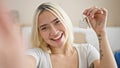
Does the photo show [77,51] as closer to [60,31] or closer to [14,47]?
[60,31]

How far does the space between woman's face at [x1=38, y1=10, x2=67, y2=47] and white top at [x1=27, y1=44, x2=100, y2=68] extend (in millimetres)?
88

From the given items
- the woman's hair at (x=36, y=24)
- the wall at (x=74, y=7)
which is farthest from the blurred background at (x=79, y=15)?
the woman's hair at (x=36, y=24)

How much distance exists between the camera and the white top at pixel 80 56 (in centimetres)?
112

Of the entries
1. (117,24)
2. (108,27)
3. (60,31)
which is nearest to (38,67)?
(60,31)

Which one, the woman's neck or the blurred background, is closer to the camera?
the woman's neck

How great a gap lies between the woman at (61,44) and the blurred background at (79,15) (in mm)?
645

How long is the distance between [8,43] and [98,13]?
0.89 metres

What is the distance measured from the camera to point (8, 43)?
0.72 feet

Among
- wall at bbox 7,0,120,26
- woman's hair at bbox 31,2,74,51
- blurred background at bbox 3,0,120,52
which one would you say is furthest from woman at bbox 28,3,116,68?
wall at bbox 7,0,120,26

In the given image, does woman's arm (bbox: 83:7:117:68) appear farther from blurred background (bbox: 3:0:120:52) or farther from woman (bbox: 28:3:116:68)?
blurred background (bbox: 3:0:120:52)

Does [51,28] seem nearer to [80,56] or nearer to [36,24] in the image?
[36,24]

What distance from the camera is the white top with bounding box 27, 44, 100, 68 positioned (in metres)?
1.12

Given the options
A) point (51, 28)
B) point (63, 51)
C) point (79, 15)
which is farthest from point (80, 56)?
point (79, 15)

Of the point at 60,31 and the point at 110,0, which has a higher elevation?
the point at 110,0
